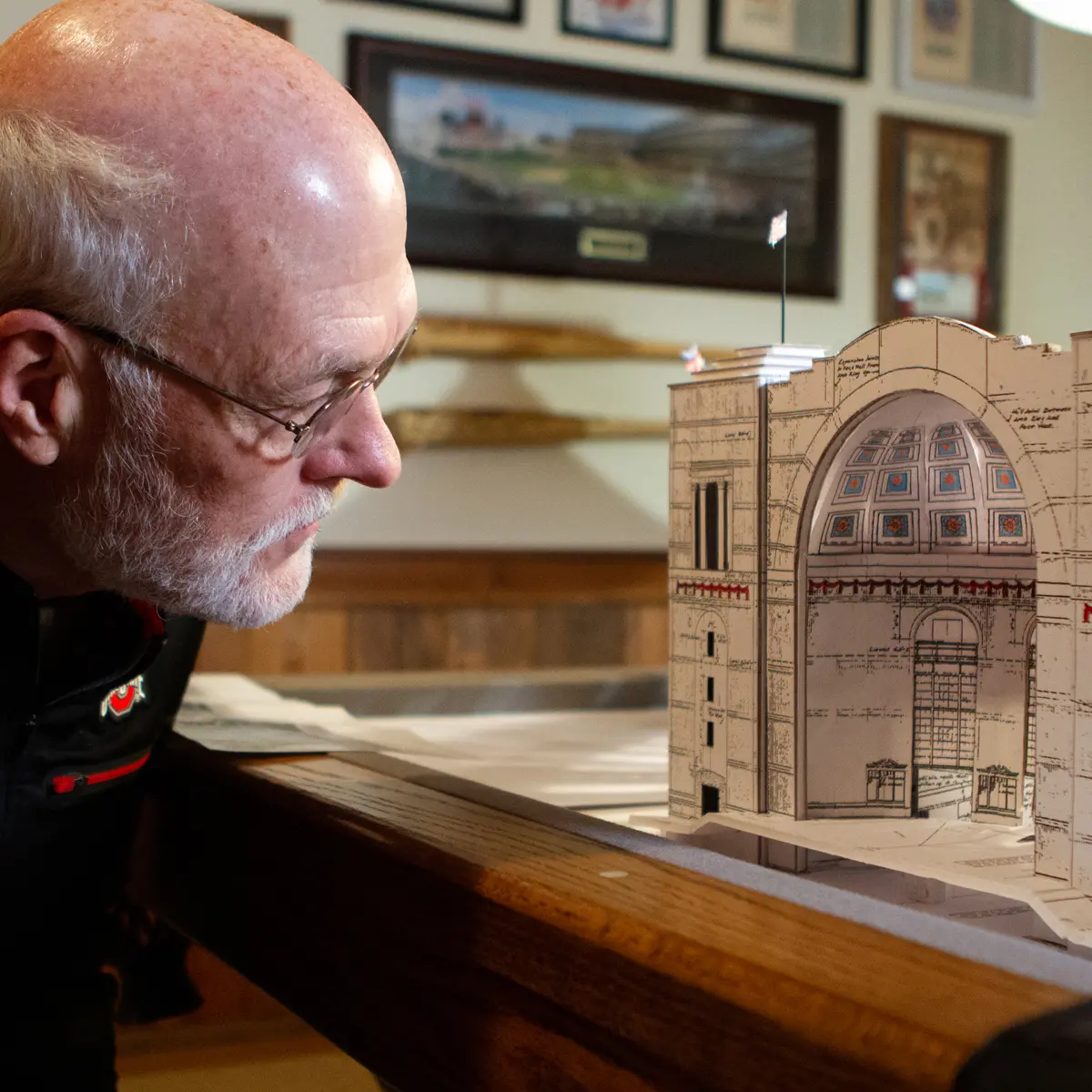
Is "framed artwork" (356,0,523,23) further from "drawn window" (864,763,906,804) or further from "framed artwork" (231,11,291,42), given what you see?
"drawn window" (864,763,906,804)

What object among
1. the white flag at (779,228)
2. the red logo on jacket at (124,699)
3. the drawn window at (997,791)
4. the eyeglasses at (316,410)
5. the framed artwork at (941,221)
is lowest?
the drawn window at (997,791)

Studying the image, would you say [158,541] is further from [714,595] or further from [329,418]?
[714,595]

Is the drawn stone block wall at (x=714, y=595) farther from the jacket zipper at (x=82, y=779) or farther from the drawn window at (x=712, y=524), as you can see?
the jacket zipper at (x=82, y=779)

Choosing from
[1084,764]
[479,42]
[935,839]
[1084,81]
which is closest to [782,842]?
[935,839]

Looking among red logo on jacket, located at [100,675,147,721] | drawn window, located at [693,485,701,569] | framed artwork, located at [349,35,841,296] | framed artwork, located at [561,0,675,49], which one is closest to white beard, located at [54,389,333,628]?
red logo on jacket, located at [100,675,147,721]

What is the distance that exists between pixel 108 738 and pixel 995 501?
647 millimetres

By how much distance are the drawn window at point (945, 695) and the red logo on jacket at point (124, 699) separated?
0.56 m

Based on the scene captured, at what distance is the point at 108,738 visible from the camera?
970 mm

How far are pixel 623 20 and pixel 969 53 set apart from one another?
3.52 ft

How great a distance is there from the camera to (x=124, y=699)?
980 millimetres

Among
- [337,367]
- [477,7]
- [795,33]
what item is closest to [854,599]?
[337,367]

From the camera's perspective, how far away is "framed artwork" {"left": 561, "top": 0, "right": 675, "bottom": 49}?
3.23m

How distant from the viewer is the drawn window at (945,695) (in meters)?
0.84

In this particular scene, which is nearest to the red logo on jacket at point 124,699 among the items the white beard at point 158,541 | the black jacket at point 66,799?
the black jacket at point 66,799
